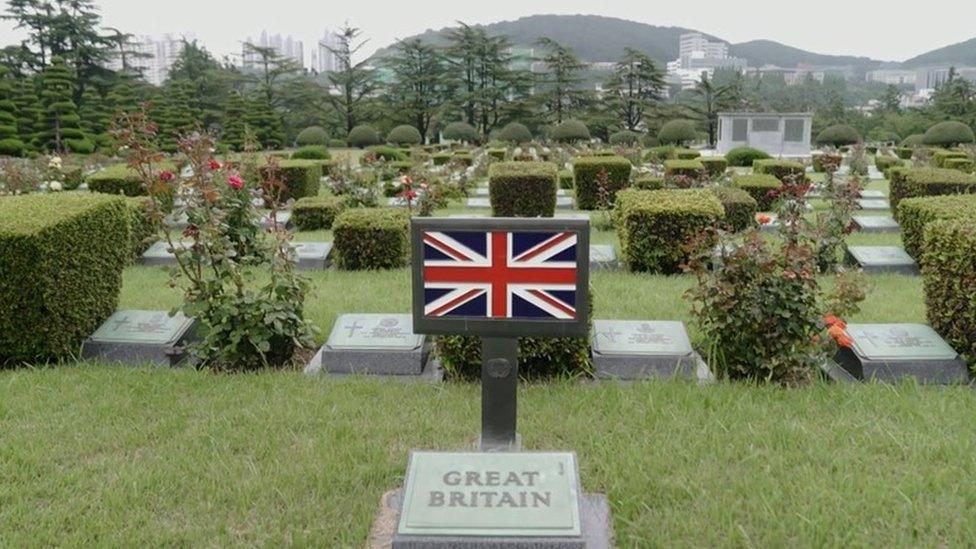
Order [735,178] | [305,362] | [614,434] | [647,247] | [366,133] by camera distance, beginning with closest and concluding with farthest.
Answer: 1. [614,434]
2. [305,362]
3. [647,247]
4. [735,178]
5. [366,133]

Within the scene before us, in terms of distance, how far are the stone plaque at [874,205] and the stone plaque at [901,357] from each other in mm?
7371

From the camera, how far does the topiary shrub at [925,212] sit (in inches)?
190

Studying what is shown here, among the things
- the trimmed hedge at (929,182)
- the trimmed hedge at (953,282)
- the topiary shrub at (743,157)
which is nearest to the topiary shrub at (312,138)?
the topiary shrub at (743,157)

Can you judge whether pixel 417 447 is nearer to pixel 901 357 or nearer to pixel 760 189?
pixel 901 357

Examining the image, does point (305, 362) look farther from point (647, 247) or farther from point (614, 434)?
point (647, 247)

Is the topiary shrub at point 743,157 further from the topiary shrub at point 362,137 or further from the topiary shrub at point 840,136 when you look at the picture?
the topiary shrub at point 362,137

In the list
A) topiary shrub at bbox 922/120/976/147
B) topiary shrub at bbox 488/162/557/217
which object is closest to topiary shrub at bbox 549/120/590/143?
topiary shrub at bbox 922/120/976/147

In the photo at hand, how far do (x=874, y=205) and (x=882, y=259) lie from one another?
17.0 ft

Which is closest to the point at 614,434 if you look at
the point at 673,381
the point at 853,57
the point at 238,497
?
the point at 673,381

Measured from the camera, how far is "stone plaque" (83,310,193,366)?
4230 mm

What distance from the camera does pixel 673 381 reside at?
3.74 metres

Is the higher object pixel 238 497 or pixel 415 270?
pixel 415 270

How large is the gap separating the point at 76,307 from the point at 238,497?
2205 millimetres

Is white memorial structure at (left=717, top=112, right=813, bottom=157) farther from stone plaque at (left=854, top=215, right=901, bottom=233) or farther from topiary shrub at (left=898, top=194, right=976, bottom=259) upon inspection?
topiary shrub at (left=898, top=194, right=976, bottom=259)
